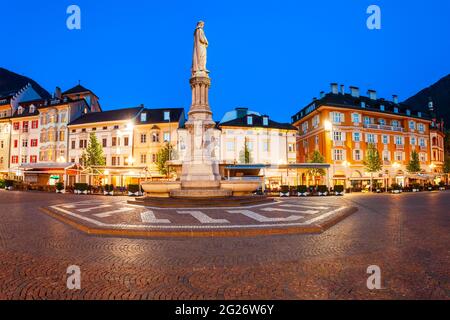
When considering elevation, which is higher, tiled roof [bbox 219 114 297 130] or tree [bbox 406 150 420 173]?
tiled roof [bbox 219 114 297 130]

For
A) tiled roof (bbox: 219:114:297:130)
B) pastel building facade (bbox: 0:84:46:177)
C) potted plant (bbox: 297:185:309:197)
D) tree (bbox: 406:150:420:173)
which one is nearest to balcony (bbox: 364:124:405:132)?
tree (bbox: 406:150:420:173)

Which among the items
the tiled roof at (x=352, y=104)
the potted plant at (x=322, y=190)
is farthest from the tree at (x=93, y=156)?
the tiled roof at (x=352, y=104)

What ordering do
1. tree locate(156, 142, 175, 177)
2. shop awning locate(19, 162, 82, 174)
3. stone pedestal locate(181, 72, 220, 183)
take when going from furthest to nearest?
tree locate(156, 142, 175, 177) → shop awning locate(19, 162, 82, 174) → stone pedestal locate(181, 72, 220, 183)

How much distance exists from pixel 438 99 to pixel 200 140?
444 feet

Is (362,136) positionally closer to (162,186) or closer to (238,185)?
(238,185)

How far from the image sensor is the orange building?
48344 mm

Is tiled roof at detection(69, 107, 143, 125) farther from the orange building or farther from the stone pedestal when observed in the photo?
the stone pedestal

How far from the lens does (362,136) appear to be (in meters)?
50.5

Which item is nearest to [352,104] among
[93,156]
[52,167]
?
[93,156]

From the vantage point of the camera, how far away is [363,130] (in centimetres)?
5062

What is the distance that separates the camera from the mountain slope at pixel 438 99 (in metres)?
111

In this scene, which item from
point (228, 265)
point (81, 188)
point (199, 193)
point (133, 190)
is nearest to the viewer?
point (228, 265)

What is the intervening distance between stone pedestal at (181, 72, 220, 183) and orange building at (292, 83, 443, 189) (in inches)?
1245
